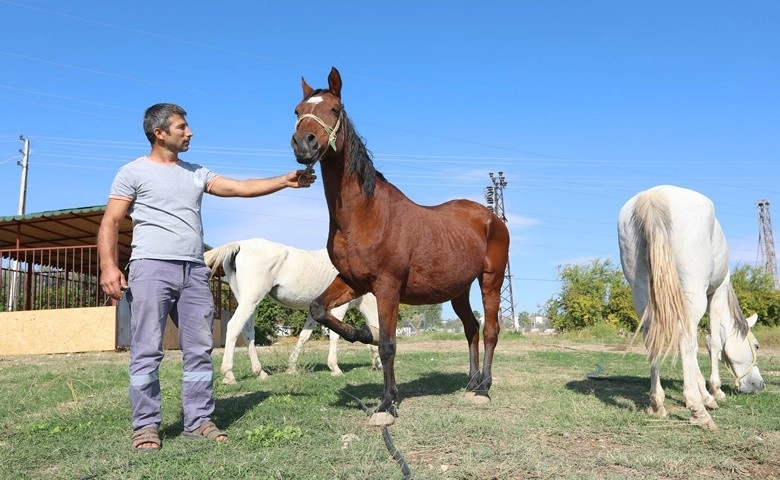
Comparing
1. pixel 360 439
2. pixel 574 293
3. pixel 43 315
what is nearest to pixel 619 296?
pixel 574 293

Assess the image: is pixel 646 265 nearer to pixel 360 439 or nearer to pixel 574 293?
pixel 360 439

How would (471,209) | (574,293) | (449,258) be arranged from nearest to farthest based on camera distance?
(449,258) < (471,209) < (574,293)

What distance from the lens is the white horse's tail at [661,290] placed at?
186 inches

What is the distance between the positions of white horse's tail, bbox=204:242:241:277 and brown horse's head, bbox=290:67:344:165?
4.07 m

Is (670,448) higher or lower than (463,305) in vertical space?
lower

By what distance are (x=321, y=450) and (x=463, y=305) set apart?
334cm

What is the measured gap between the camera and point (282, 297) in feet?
30.3

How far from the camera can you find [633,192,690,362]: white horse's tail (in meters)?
4.72

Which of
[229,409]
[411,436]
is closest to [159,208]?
[229,409]

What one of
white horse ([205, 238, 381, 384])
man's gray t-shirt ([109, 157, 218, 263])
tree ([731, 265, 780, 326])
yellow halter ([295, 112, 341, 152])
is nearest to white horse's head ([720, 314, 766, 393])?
white horse ([205, 238, 381, 384])

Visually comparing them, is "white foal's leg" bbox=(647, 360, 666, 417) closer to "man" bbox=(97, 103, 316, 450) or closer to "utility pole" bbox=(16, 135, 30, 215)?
"man" bbox=(97, 103, 316, 450)

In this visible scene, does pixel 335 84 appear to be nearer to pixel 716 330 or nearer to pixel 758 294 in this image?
pixel 716 330

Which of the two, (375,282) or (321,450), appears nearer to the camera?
(321,450)

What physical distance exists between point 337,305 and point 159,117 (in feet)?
6.93
